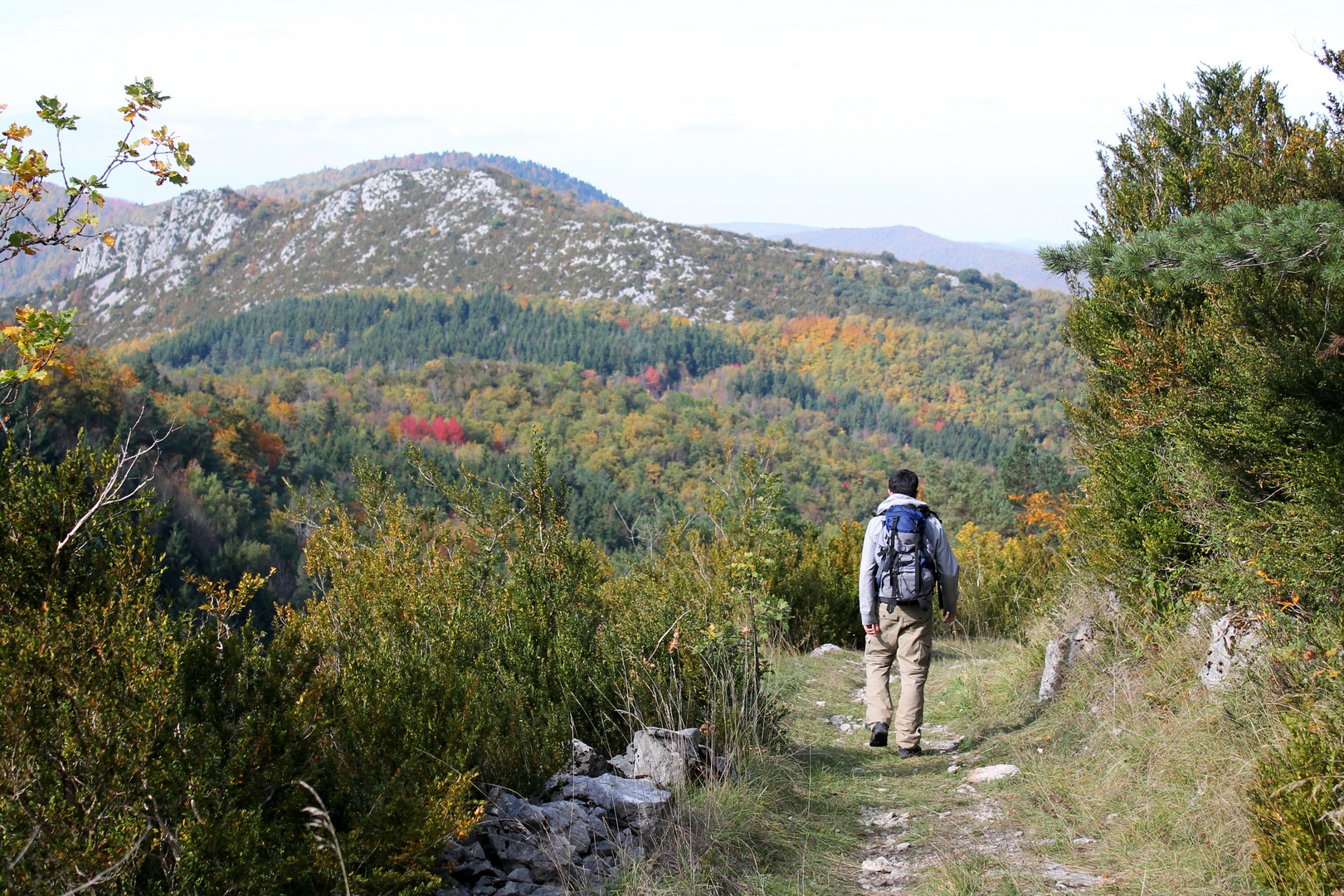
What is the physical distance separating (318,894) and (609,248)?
492 feet

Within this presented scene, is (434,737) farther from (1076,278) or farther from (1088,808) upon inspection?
(1076,278)

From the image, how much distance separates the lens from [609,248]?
147250mm

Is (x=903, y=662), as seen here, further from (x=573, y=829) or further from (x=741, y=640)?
(x=573, y=829)

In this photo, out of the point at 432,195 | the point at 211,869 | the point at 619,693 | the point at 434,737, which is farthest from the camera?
the point at 432,195

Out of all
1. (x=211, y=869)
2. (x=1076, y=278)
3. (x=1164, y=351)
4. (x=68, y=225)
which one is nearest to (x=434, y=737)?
(x=211, y=869)

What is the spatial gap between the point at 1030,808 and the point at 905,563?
4.57 feet

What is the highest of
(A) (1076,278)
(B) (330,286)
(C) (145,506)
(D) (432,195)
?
(D) (432,195)

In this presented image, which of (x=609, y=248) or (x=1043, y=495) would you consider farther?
(x=609, y=248)

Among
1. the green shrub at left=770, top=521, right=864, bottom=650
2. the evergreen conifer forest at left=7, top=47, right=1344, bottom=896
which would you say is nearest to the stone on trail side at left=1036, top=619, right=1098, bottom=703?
the evergreen conifer forest at left=7, top=47, right=1344, bottom=896

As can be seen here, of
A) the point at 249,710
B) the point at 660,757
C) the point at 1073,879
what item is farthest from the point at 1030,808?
the point at 249,710

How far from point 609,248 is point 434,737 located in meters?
149

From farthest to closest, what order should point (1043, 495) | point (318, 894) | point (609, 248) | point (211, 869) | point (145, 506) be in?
1. point (609, 248)
2. point (1043, 495)
3. point (145, 506)
4. point (318, 894)
5. point (211, 869)

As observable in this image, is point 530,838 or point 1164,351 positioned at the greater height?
point 1164,351

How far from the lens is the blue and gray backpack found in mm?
4496
